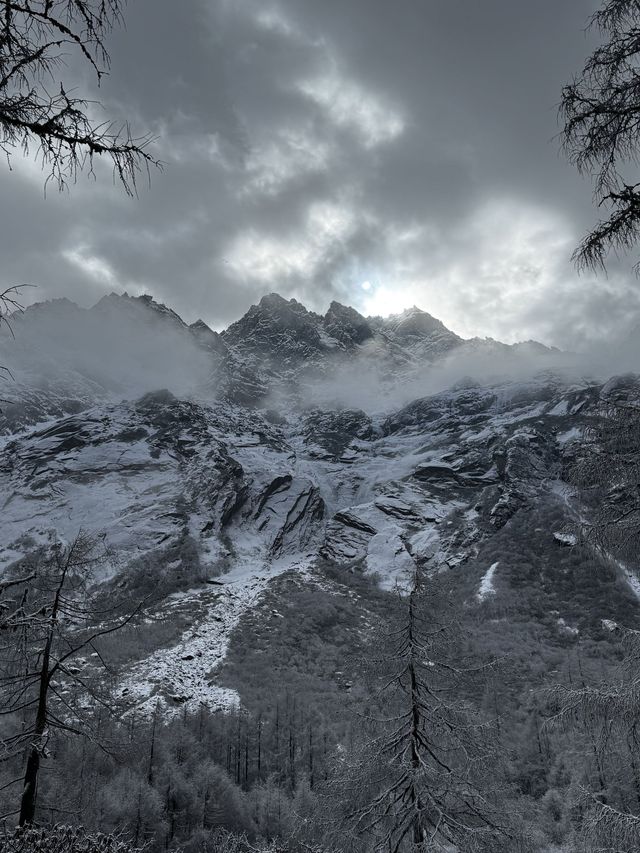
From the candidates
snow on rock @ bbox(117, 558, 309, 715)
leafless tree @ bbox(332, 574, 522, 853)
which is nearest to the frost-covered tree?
leafless tree @ bbox(332, 574, 522, 853)

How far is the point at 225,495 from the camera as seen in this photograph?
190750 mm

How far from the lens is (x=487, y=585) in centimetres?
14712

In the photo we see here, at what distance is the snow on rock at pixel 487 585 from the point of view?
470 feet

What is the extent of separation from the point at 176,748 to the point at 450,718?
60.6 metres

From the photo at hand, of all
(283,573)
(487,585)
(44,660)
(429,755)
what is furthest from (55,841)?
(283,573)

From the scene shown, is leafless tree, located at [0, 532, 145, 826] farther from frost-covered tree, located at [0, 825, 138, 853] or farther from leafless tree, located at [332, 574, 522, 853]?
leafless tree, located at [332, 574, 522, 853]

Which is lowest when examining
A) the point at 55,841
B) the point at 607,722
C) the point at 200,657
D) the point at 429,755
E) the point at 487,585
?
the point at 200,657

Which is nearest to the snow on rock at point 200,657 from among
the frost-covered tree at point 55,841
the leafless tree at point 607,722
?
the frost-covered tree at point 55,841

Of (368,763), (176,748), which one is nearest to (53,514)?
(176,748)

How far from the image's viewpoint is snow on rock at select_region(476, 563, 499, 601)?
14312 centimetres

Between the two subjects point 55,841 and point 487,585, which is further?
point 487,585

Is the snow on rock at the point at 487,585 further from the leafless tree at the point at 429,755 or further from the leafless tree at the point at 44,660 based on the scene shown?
the leafless tree at the point at 44,660

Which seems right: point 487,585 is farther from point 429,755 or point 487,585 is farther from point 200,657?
point 429,755

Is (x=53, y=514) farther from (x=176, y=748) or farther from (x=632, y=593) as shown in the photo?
(x=632, y=593)
